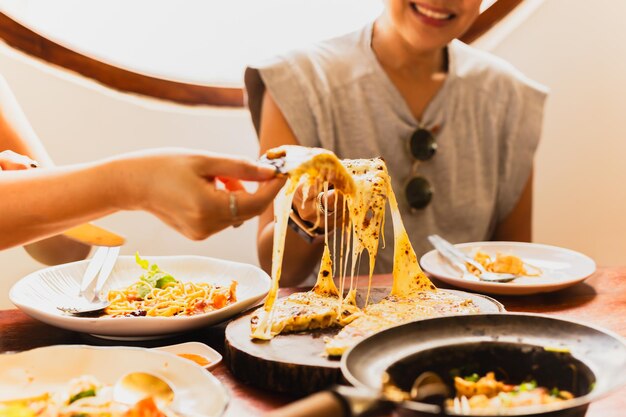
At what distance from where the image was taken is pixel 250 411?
3.87ft

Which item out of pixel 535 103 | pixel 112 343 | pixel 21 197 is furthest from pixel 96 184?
pixel 535 103

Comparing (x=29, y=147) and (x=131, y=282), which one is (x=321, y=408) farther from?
(x=29, y=147)

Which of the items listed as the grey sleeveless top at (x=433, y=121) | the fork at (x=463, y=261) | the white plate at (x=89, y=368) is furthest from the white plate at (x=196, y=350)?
the grey sleeveless top at (x=433, y=121)

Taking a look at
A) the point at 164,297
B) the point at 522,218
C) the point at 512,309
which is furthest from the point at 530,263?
the point at 164,297

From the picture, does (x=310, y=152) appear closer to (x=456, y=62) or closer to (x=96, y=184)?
(x=96, y=184)

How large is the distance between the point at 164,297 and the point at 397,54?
1441 mm

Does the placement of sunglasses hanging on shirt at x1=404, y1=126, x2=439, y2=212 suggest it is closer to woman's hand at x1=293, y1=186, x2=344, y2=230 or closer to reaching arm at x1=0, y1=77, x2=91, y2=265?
woman's hand at x1=293, y1=186, x2=344, y2=230

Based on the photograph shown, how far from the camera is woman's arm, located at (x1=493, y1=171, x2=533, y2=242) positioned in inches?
114

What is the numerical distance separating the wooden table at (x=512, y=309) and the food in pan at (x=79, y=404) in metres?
0.18

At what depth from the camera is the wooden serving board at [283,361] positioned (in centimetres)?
121

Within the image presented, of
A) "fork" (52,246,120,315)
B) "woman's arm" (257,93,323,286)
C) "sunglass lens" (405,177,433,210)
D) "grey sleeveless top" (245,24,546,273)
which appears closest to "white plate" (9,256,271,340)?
"fork" (52,246,120,315)

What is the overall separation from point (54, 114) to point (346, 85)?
1.25m

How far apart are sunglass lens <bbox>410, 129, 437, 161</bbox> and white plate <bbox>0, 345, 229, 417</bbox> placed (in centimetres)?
164

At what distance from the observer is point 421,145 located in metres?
2.65
